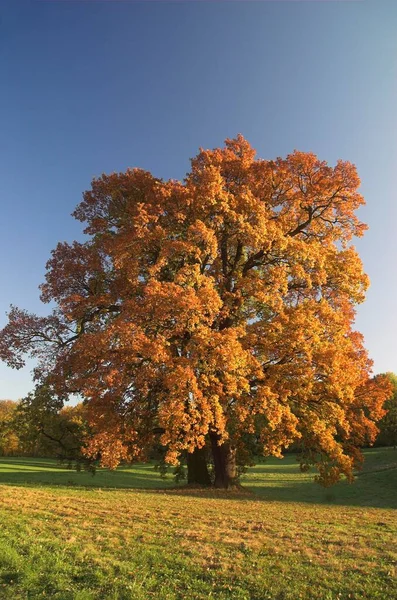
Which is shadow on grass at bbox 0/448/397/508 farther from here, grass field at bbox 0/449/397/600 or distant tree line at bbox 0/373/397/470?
grass field at bbox 0/449/397/600

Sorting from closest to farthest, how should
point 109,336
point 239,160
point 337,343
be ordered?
point 109,336 → point 337,343 → point 239,160

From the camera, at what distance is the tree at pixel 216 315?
15.9 metres

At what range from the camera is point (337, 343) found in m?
19.1

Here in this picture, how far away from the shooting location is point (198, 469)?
2289 centimetres

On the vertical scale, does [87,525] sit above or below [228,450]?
below

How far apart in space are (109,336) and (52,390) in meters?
7.05

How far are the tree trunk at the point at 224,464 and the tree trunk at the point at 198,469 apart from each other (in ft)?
4.63

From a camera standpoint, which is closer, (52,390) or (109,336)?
(109,336)

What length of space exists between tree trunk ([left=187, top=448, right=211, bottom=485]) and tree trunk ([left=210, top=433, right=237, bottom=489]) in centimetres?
141

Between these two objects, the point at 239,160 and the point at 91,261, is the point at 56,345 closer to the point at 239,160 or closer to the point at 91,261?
the point at 91,261

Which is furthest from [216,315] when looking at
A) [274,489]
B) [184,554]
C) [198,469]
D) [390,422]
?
[390,422]

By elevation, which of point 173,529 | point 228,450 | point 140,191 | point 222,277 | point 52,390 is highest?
point 140,191

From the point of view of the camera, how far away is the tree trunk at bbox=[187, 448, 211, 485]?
22578mm

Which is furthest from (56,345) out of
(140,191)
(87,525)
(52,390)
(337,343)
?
(337,343)
